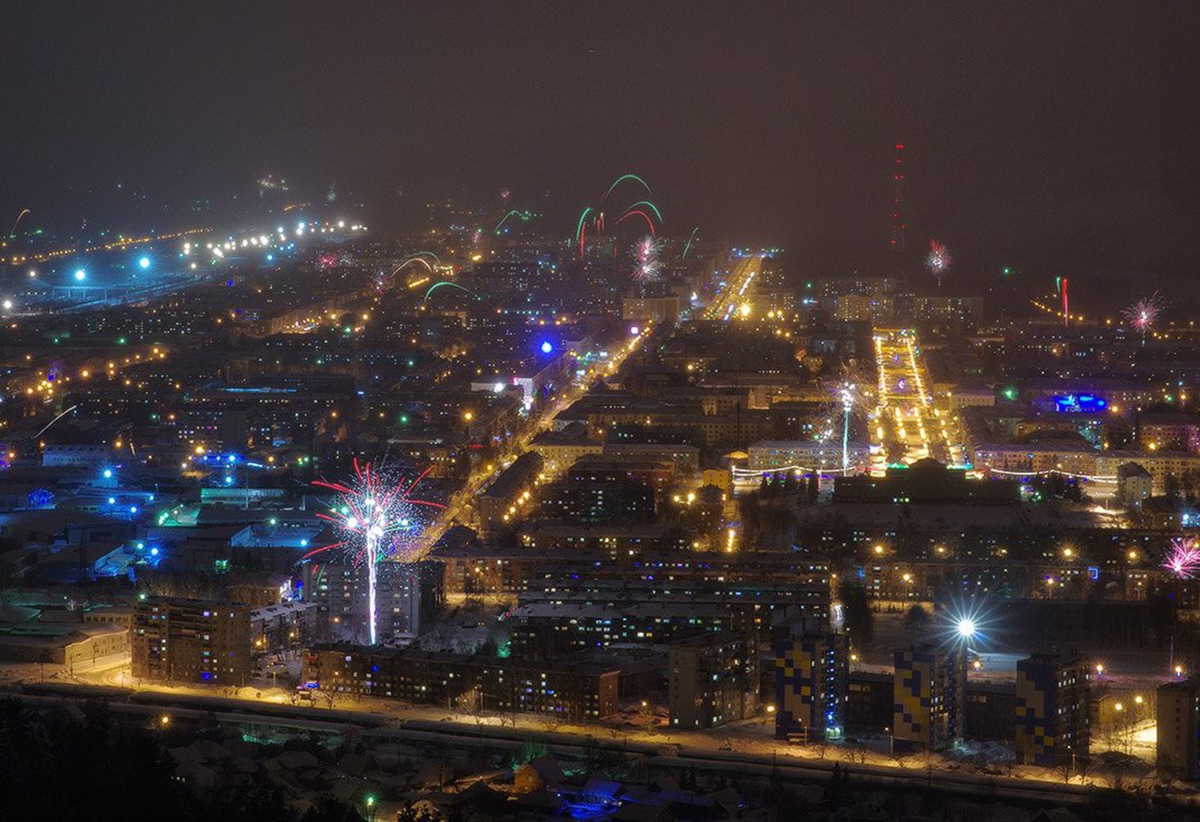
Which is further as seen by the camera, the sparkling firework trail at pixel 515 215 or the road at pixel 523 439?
the sparkling firework trail at pixel 515 215

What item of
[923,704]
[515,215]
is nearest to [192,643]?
[923,704]

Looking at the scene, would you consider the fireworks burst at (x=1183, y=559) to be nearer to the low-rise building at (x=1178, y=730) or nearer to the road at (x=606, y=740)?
the low-rise building at (x=1178, y=730)

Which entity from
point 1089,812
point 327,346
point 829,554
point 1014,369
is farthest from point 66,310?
point 1089,812

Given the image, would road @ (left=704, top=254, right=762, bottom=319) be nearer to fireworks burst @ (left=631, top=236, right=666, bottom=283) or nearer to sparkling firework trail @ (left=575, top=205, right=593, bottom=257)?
fireworks burst @ (left=631, top=236, right=666, bottom=283)

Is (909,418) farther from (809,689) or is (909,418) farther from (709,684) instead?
(809,689)

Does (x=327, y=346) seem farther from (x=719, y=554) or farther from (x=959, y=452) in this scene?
(x=719, y=554)

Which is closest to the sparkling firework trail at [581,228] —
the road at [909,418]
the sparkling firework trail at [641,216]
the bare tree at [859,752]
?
the sparkling firework trail at [641,216]
